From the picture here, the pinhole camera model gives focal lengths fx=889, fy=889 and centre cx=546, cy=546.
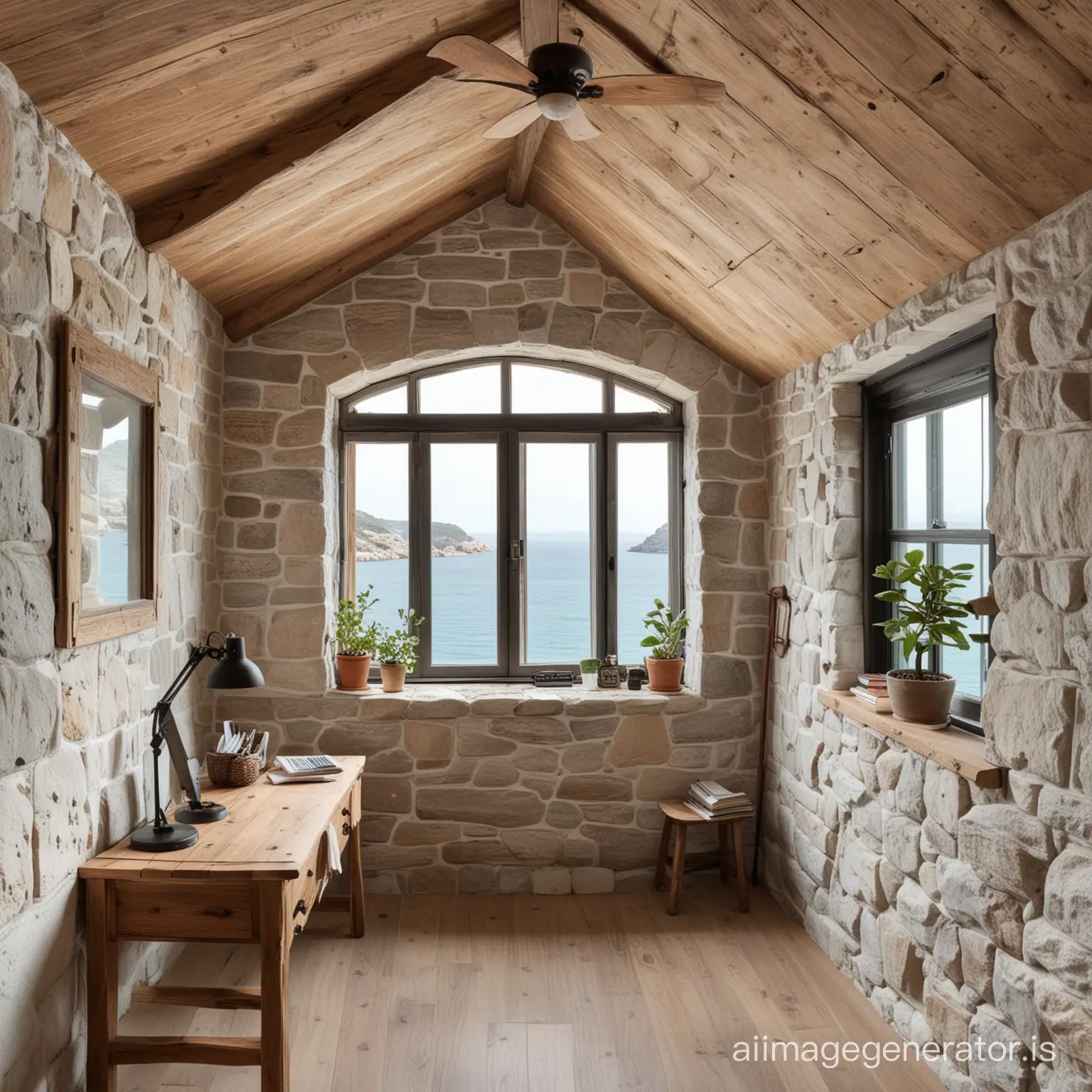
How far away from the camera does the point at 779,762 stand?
13.8 ft

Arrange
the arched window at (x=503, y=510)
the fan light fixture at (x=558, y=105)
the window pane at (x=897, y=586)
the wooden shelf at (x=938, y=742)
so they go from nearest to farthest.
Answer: the fan light fixture at (x=558, y=105) < the wooden shelf at (x=938, y=742) < the window pane at (x=897, y=586) < the arched window at (x=503, y=510)

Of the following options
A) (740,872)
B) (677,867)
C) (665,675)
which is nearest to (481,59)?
(665,675)

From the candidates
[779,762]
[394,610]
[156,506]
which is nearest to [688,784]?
[779,762]

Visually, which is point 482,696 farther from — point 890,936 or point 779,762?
point 890,936

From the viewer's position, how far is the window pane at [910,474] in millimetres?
3328

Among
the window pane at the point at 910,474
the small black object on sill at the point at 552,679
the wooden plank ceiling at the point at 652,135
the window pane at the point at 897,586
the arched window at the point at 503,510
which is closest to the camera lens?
the wooden plank ceiling at the point at 652,135

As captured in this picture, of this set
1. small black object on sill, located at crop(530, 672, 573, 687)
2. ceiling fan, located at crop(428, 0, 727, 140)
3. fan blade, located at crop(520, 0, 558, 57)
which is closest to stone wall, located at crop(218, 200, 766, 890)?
small black object on sill, located at crop(530, 672, 573, 687)

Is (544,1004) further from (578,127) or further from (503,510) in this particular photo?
(578,127)

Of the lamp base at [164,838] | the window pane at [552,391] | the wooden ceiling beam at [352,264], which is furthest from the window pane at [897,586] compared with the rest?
the lamp base at [164,838]

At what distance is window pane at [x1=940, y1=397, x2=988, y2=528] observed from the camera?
9.57ft

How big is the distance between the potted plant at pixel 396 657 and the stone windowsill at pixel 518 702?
6cm

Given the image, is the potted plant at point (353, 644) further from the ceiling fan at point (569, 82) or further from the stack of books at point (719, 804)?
the ceiling fan at point (569, 82)

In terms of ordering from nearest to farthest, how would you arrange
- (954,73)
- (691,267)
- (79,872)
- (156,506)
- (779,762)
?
(954,73)
(79,872)
(156,506)
(691,267)
(779,762)

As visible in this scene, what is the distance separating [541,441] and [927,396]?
2.10m
